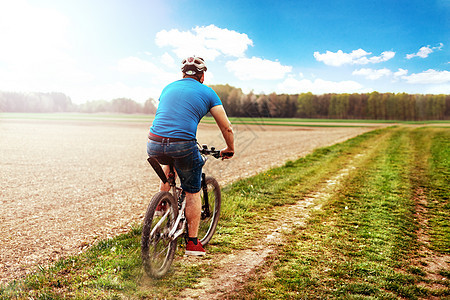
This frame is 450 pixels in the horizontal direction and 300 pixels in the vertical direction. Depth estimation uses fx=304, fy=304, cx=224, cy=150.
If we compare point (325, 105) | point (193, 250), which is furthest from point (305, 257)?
point (325, 105)

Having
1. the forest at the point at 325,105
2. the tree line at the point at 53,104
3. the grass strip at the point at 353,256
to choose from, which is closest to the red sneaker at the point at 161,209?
the grass strip at the point at 353,256

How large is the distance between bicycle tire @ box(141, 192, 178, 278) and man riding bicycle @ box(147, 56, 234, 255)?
0.92ft

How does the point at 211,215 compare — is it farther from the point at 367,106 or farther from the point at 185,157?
the point at 367,106

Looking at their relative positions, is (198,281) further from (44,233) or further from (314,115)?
(314,115)

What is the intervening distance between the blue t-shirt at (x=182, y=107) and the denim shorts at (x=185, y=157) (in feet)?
0.32

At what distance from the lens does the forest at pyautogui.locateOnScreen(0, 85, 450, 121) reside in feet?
301

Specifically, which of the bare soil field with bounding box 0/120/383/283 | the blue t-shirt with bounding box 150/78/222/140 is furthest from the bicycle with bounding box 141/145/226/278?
the bare soil field with bounding box 0/120/383/283

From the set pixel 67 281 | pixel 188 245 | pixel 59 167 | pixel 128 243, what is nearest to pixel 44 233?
pixel 128 243

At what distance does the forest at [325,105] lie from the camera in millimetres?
91812

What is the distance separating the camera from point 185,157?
3.34 metres

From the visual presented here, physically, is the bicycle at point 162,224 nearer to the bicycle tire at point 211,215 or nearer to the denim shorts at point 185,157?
the denim shorts at point 185,157

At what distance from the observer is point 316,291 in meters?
3.24

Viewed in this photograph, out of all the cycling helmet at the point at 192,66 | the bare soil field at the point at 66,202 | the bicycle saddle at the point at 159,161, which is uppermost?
the cycling helmet at the point at 192,66

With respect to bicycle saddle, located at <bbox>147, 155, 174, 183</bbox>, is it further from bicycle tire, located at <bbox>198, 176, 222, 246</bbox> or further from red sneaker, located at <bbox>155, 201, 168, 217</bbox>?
bicycle tire, located at <bbox>198, 176, 222, 246</bbox>
